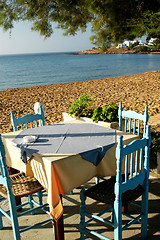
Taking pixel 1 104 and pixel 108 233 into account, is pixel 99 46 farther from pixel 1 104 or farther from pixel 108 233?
pixel 1 104

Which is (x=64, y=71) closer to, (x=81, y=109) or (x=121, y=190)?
(x=81, y=109)

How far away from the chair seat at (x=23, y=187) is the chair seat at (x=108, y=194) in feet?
1.63

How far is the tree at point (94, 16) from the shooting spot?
137 inches

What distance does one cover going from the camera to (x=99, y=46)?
13.8 ft

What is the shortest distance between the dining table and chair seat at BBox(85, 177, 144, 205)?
0.11 m

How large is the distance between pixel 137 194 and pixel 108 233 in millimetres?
521

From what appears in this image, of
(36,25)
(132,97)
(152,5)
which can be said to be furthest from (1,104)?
(152,5)

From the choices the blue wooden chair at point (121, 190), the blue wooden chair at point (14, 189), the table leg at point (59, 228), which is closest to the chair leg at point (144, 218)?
the blue wooden chair at point (121, 190)

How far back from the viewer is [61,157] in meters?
2.24

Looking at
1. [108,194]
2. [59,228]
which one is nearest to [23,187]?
[59,228]

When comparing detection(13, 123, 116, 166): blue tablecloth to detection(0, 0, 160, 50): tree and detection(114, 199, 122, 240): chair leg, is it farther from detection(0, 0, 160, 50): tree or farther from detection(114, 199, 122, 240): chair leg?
detection(0, 0, 160, 50): tree

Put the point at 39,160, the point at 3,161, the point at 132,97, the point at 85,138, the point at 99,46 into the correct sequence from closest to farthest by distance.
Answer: the point at 3,161 → the point at 39,160 → the point at 85,138 → the point at 99,46 → the point at 132,97

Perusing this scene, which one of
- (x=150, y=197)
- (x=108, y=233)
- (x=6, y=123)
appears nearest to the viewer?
(x=108, y=233)

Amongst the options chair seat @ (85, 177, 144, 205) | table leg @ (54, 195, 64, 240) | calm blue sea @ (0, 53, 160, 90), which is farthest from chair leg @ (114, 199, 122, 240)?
calm blue sea @ (0, 53, 160, 90)
